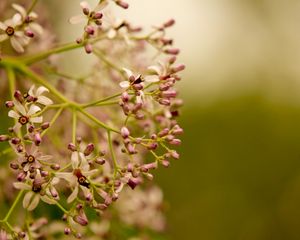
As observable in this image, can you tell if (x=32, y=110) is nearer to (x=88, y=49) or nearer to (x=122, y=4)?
(x=88, y=49)

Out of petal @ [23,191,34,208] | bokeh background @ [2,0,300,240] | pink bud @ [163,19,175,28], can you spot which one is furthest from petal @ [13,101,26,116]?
bokeh background @ [2,0,300,240]

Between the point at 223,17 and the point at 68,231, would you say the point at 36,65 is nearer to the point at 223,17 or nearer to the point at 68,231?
the point at 68,231

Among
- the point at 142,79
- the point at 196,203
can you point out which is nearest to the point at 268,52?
the point at 196,203

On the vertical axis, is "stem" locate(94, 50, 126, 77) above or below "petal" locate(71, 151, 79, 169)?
above

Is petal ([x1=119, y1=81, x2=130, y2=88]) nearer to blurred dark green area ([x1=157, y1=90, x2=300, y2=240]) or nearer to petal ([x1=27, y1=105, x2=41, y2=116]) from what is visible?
petal ([x1=27, y1=105, x2=41, y2=116])

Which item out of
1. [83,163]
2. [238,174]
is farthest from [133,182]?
[238,174]

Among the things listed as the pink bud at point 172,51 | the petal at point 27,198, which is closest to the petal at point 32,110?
the petal at point 27,198
